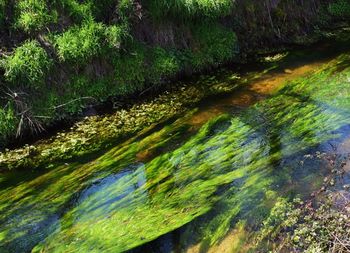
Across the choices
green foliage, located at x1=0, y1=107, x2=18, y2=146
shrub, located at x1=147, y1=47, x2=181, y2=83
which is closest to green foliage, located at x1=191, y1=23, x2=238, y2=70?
shrub, located at x1=147, y1=47, x2=181, y2=83

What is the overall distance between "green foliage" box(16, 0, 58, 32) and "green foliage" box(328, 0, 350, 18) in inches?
319

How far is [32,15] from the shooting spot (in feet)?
25.8

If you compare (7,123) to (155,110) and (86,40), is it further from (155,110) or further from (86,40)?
(155,110)

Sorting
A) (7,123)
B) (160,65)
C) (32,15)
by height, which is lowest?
(160,65)

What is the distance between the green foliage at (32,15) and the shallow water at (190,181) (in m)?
2.76

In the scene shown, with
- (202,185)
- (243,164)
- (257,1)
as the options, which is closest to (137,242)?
(202,185)

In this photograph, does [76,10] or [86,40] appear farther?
[76,10]

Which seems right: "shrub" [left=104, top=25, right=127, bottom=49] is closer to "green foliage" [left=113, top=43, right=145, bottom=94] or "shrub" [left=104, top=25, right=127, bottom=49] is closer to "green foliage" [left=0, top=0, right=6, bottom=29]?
"green foliage" [left=113, top=43, right=145, bottom=94]

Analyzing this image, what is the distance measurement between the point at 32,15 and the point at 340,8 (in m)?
8.72

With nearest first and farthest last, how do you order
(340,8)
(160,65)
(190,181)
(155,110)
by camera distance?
(190,181) < (155,110) < (160,65) < (340,8)

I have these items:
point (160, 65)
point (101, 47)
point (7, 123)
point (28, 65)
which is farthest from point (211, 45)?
point (7, 123)

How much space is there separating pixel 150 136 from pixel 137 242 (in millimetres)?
2727

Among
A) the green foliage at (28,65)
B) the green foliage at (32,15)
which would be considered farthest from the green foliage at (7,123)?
the green foliage at (32,15)

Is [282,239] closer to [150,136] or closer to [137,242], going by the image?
[137,242]
